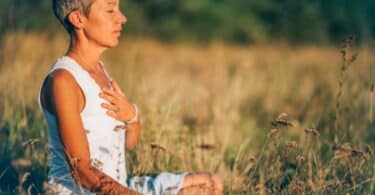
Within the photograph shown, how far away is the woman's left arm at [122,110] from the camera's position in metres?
3.68

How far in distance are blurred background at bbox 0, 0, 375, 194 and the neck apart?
0.44 metres

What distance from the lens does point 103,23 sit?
3.76m

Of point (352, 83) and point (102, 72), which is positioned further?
point (352, 83)

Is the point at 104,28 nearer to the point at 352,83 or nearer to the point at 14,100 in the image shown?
the point at 14,100

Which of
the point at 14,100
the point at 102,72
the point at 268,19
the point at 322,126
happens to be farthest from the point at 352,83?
the point at 268,19

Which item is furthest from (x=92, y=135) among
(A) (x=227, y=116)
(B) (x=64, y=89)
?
(A) (x=227, y=116)

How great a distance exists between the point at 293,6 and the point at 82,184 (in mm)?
14109

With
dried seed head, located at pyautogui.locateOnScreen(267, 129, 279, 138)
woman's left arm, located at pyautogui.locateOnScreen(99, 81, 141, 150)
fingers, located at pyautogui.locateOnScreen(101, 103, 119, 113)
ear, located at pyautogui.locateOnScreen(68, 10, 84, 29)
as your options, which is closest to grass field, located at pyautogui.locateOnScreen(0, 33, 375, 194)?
dried seed head, located at pyautogui.locateOnScreen(267, 129, 279, 138)

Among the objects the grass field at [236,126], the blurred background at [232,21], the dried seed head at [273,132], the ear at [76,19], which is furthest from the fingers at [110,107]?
the blurred background at [232,21]

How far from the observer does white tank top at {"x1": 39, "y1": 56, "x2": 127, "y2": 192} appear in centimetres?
359

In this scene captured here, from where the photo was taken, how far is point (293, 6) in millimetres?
17141

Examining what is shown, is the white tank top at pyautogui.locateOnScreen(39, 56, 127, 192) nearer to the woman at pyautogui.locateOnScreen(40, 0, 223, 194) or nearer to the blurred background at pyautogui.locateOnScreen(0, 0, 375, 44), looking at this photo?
the woman at pyautogui.locateOnScreen(40, 0, 223, 194)

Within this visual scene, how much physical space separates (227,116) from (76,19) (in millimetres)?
3307

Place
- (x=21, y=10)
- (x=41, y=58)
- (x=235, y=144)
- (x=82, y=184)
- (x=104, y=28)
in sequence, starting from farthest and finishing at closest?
(x=41, y=58) < (x=21, y=10) < (x=235, y=144) < (x=104, y=28) < (x=82, y=184)
